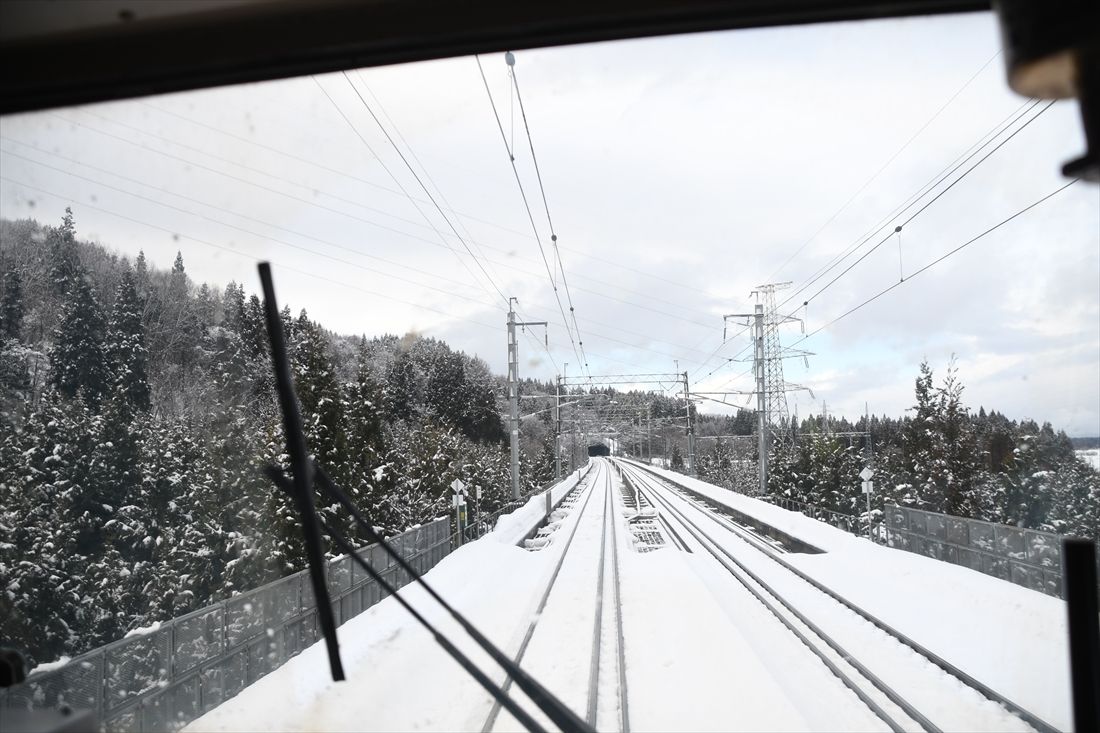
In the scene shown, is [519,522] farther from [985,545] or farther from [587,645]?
[985,545]

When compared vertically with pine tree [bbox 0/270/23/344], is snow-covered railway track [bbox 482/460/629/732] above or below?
below

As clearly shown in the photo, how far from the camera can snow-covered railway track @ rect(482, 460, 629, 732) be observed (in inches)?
203

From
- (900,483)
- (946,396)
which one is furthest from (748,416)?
(946,396)

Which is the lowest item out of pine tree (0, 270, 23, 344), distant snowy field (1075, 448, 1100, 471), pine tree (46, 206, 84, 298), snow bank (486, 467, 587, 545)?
snow bank (486, 467, 587, 545)

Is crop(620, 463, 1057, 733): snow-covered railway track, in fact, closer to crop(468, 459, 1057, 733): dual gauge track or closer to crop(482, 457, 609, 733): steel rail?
crop(468, 459, 1057, 733): dual gauge track

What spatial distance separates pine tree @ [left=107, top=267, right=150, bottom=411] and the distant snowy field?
15.2 feet

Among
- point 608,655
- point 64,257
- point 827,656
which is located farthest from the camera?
point 827,656

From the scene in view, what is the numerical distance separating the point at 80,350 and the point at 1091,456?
38.6 ft

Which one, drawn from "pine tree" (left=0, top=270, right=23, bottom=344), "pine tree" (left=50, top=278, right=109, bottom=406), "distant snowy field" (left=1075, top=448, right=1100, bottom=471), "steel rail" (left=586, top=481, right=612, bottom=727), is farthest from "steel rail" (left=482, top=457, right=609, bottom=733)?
"pine tree" (left=50, top=278, right=109, bottom=406)

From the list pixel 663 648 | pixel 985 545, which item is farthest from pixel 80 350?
pixel 985 545

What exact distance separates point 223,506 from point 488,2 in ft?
65.5

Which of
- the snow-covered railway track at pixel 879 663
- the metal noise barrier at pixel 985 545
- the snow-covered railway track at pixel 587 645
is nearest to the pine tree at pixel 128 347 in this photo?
the snow-covered railway track at pixel 587 645

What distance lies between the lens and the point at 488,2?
167 centimetres

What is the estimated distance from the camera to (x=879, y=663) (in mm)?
7320
